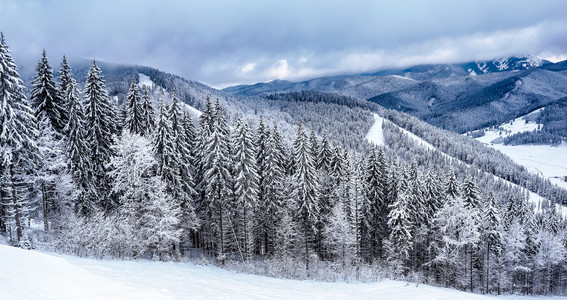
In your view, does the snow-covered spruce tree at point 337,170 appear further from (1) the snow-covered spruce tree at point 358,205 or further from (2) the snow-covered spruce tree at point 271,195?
(2) the snow-covered spruce tree at point 271,195

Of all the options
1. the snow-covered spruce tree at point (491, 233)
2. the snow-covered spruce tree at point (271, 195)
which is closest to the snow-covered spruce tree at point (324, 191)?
the snow-covered spruce tree at point (271, 195)

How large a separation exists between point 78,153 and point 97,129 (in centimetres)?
291

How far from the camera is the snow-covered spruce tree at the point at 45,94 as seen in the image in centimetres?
2734

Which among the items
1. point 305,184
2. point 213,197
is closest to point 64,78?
point 213,197

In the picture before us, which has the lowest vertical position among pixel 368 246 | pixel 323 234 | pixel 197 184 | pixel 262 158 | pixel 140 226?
pixel 368 246

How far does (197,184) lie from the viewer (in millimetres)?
36688

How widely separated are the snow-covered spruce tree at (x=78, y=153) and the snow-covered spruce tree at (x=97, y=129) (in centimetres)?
56

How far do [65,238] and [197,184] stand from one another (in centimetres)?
1637

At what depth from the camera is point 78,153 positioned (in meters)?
27.7

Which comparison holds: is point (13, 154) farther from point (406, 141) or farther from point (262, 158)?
point (406, 141)

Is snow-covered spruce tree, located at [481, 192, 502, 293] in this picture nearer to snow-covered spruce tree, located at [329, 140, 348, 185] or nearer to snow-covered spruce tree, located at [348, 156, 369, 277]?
snow-covered spruce tree, located at [348, 156, 369, 277]

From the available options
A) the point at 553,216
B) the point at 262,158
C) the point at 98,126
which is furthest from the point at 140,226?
the point at 553,216

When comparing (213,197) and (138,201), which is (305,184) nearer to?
(213,197)

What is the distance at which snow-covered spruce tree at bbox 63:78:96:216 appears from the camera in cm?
2755
